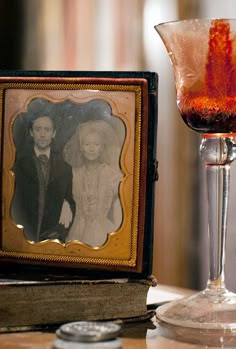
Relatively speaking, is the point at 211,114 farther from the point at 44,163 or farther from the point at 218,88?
the point at 44,163

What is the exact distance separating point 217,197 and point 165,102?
90cm

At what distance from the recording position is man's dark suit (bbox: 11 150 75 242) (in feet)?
3.05

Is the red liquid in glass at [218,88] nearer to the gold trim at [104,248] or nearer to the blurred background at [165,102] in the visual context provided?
the gold trim at [104,248]

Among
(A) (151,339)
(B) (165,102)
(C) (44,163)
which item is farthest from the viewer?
(B) (165,102)

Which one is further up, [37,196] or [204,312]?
[37,196]

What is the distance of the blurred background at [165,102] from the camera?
5.64 ft

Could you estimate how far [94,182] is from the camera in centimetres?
92

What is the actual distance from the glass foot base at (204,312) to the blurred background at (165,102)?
0.68 m

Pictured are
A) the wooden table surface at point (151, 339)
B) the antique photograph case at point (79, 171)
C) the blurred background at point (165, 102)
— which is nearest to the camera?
the wooden table surface at point (151, 339)

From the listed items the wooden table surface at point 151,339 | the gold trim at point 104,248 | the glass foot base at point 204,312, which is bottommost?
the wooden table surface at point 151,339

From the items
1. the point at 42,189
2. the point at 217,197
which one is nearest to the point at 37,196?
the point at 42,189

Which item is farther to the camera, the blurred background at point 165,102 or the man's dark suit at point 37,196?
the blurred background at point 165,102

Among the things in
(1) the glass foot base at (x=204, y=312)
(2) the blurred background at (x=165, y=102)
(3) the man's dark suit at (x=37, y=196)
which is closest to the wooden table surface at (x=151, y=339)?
(1) the glass foot base at (x=204, y=312)

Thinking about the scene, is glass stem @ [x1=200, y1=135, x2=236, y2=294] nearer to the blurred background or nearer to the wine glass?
the wine glass
